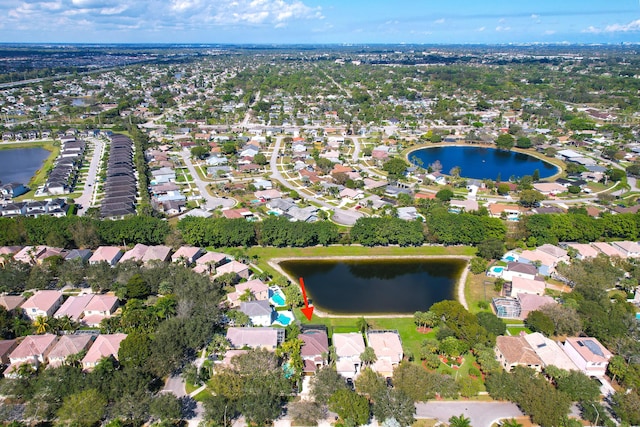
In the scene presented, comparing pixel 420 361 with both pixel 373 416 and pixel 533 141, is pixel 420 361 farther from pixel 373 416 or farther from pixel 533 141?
pixel 533 141

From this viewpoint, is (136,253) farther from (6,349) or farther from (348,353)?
(348,353)

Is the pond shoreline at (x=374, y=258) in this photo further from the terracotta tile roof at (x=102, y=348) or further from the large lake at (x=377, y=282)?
the terracotta tile roof at (x=102, y=348)

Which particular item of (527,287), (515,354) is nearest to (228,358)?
(515,354)

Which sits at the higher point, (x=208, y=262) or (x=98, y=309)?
(x=208, y=262)

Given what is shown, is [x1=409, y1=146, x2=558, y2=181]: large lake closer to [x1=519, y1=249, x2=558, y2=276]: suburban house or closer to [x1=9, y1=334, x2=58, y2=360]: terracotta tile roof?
[x1=519, y1=249, x2=558, y2=276]: suburban house

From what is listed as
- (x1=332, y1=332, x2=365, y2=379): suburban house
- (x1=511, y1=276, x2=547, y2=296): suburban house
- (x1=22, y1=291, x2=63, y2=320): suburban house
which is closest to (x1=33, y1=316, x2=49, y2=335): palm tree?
(x1=22, y1=291, x2=63, y2=320): suburban house

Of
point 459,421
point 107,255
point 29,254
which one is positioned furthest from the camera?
point 107,255

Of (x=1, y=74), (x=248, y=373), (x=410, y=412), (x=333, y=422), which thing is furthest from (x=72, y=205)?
(x=1, y=74)
